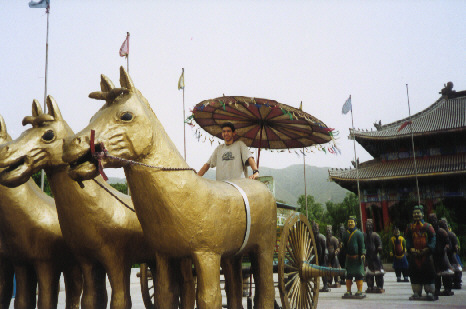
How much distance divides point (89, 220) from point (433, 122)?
28.6 metres

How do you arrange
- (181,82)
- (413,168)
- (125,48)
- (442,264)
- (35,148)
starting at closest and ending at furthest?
1. (35,148)
2. (442,264)
3. (125,48)
4. (181,82)
5. (413,168)

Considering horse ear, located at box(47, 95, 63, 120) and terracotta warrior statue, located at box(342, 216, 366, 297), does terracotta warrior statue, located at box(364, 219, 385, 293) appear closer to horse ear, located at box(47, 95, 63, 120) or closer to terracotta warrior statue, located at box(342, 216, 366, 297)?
terracotta warrior statue, located at box(342, 216, 366, 297)

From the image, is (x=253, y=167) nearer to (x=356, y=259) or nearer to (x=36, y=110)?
(x=36, y=110)

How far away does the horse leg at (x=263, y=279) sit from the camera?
4.49m

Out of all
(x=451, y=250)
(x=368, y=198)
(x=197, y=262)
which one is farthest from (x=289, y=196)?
(x=197, y=262)

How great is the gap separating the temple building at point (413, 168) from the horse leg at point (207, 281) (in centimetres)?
2363

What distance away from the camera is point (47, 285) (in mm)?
4484

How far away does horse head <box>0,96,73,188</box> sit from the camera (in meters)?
3.70

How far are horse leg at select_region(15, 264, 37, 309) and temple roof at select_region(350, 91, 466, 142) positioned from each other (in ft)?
83.6

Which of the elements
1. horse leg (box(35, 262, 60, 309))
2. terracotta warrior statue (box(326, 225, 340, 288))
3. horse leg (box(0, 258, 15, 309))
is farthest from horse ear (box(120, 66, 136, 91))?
terracotta warrior statue (box(326, 225, 340, 288))

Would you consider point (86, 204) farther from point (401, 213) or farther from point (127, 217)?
point (401, 213)

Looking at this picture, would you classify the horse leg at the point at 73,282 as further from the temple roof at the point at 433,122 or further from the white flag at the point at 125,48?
the temple roof at the point at 433,122

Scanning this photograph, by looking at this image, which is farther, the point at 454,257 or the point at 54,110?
the point at 454,257

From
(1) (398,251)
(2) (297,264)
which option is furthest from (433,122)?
(2) (297,264)
